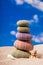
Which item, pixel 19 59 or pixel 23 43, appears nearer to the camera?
pixel 19 59

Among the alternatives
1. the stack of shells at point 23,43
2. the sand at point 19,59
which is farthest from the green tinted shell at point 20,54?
the sand at point 19,59

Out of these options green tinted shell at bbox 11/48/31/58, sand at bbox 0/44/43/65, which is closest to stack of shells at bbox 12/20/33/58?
green tinted shell at bbox 11/48/31/58

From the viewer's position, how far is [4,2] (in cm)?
373

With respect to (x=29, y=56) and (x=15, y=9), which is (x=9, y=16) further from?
(x=29, y=56)

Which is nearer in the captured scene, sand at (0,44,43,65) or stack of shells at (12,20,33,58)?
sand at (0,44,43,65)

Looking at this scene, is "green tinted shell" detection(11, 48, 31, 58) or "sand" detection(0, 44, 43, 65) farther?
"green tinted shell" detection(11, 48, 31, 58)

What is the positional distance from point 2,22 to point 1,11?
191 mm

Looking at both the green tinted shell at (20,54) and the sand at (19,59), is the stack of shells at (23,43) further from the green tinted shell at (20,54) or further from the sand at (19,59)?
the sand at (19,59)

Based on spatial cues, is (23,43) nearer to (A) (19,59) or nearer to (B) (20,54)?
(B) (20,54)

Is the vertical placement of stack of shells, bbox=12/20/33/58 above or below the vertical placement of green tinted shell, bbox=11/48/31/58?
above

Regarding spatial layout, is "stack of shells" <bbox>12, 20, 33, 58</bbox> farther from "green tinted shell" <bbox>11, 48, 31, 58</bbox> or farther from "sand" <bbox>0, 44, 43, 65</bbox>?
"sand" <bbox>0, 44, 43, 65</bbox>

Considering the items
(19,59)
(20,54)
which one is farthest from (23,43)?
(19,59)

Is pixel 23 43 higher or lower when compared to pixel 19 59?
higher

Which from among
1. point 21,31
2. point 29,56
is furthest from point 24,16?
point 29,56
